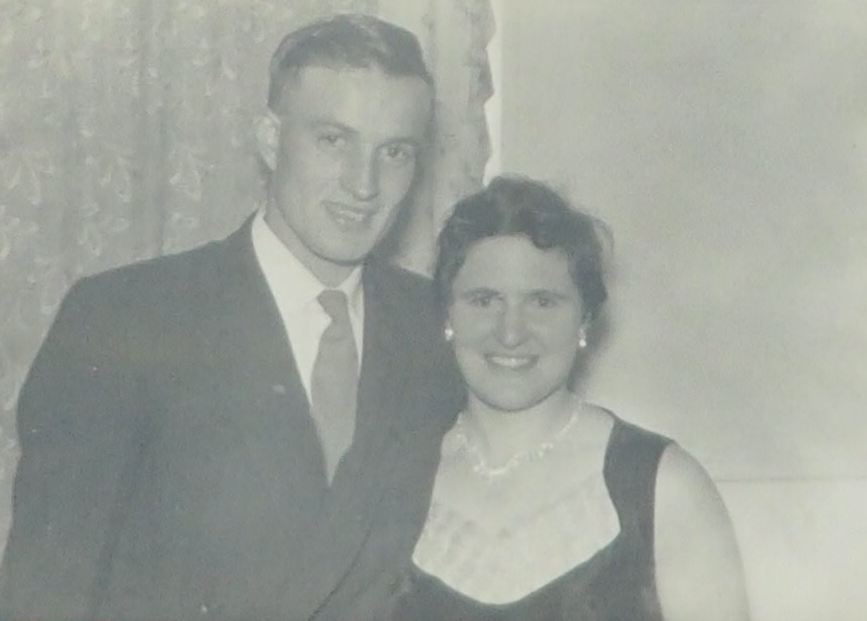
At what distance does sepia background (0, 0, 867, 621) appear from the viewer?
147 cm

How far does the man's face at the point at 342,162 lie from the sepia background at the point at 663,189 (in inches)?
12.3

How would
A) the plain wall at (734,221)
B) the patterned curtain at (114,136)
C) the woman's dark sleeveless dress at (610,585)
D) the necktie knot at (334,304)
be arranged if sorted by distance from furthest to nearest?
the plain wall at (734,221), the patterned curtain at (114,136), the necktie knot at (334,304), the woman's dark sleeveless dress at (610,585)

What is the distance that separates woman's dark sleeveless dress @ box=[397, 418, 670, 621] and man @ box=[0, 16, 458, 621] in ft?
0.16

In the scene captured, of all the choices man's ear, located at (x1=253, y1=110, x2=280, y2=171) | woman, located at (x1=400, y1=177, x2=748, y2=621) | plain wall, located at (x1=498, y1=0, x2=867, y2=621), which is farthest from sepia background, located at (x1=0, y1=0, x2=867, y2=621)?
woman, located at (x1=400, y1=177, x2=748, y2=621)

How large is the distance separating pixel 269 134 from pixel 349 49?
11 centimetres

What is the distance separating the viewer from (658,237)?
1.59 meters

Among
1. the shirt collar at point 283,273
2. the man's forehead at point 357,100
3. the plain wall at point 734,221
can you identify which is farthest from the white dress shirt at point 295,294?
the plain wall at point 734,221

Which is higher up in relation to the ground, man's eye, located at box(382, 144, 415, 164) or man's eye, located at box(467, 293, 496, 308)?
man's eye, located at box(382, 144, 415, 164)

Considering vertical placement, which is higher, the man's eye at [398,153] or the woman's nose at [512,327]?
the man's eye at [398,153]

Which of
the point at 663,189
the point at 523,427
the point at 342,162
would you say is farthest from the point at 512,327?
the point at 663,189

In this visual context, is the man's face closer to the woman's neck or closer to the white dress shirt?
the white dress shirt

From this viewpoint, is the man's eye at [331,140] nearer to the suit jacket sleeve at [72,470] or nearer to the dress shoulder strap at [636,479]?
the suit jacket sleeve at [72,470]

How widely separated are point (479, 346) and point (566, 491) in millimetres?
154

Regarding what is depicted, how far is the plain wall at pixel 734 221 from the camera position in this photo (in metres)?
1.55
